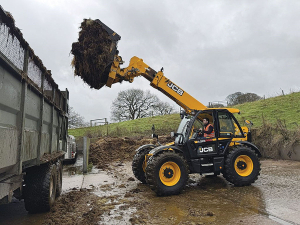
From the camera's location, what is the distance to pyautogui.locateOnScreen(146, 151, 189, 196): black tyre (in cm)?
609

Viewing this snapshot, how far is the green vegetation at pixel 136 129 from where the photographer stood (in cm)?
2394

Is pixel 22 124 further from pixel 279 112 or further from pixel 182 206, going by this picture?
pixel 279 112

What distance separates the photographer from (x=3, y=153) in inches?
109

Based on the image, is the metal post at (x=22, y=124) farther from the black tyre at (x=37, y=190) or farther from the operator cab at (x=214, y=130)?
the operator cab at (x=214, y=130)

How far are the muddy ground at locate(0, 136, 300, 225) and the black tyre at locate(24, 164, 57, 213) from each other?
0.19 m

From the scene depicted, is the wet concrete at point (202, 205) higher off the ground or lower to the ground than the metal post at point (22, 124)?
lower

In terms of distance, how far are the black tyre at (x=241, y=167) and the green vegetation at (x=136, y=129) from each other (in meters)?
15.4

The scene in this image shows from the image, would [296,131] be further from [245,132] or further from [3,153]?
[3,153]

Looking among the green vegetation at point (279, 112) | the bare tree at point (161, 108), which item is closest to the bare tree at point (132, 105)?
the bare tree at point (161, 108)

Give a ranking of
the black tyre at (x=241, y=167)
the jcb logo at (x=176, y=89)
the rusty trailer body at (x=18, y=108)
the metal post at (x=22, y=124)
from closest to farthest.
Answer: the rusty trailer body at (x=18, y=108) → the metal post at (x=22, y=124) → the black tyre at (x=241, y=167) → the jcb logo at (x=176, y=89)

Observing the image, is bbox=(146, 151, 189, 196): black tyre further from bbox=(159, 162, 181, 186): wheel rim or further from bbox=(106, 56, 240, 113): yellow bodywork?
bbox=(106, 56, 240, 113): yellow bodywork

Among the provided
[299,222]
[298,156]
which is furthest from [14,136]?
[298,156]

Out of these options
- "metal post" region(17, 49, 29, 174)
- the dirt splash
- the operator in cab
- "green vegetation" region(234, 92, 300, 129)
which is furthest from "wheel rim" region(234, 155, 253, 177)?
"green vegetation" region(234, 92, 300, 129)

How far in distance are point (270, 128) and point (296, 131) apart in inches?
63.5
